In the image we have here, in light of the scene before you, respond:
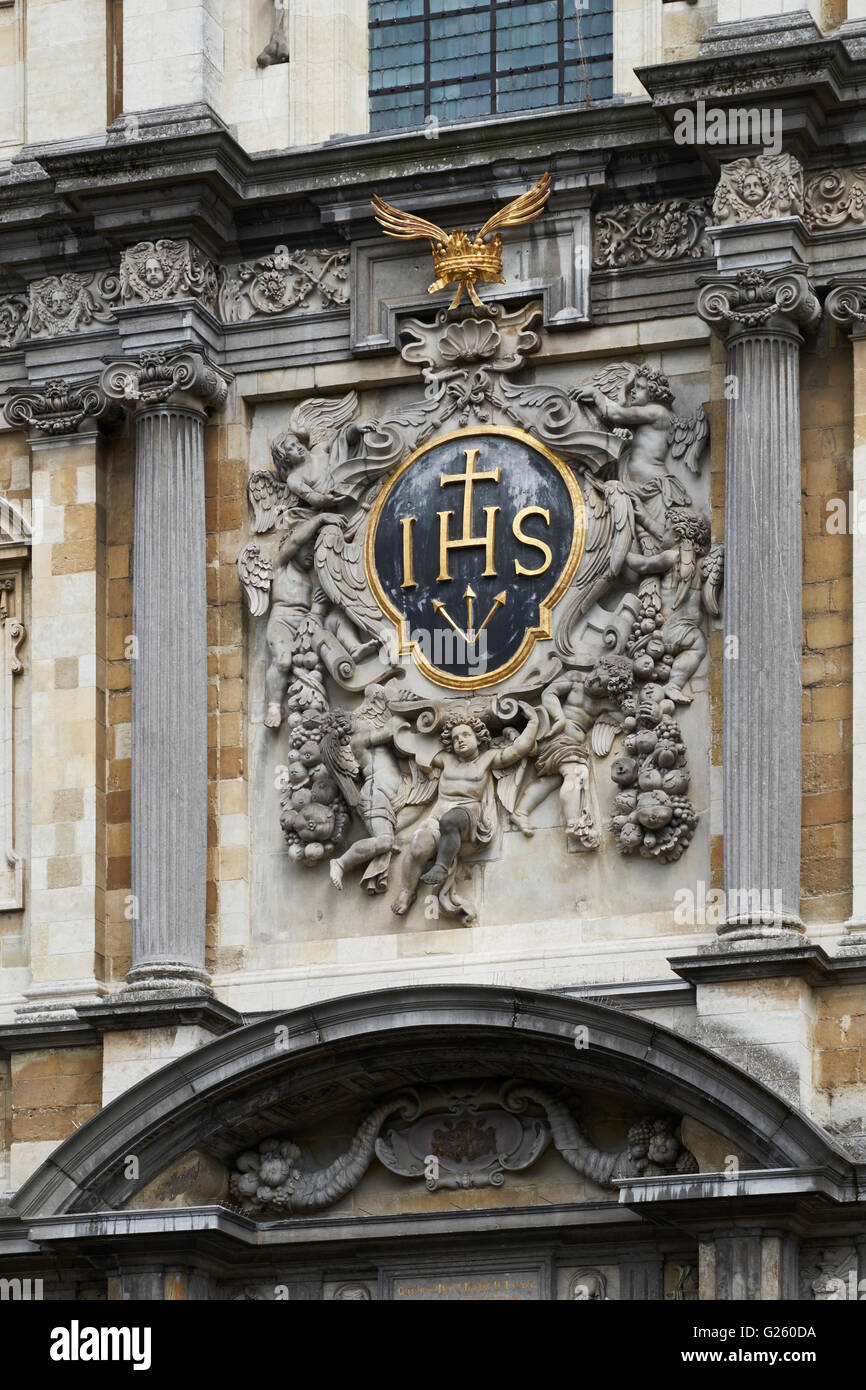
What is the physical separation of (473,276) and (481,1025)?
4.98 m

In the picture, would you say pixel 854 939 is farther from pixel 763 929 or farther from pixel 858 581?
pixel 858 581

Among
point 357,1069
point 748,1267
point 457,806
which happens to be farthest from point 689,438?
point 748,1267

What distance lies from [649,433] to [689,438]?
0.27 meters

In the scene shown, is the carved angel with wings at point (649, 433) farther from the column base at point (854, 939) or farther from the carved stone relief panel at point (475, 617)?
the column base at point (854, 939)

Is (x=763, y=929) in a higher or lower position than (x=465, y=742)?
lower

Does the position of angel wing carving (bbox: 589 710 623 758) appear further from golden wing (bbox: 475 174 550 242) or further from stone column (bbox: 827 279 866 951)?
golden wing (bbox: 475 174 550 242)

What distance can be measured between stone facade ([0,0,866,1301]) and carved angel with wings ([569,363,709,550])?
3 centimetres

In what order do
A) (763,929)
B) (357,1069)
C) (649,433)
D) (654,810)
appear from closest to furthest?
(763,929) < (357,1069) < (654,810) < (649,433)

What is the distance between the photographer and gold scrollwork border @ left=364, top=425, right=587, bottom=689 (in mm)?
25188

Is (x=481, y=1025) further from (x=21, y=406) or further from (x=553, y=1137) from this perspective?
(x=21, y=406)

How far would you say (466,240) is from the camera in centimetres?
2567

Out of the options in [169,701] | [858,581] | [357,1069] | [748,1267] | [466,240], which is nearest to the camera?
[748,1267]

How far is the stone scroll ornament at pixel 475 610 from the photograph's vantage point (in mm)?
24891

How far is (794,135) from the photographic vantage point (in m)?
24.8
